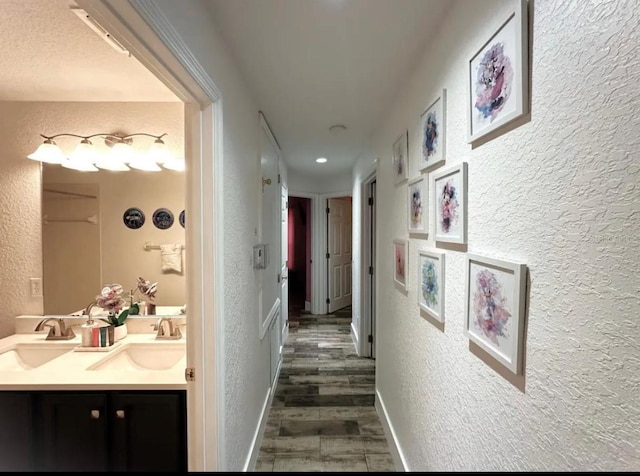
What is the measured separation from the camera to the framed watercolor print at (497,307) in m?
0.71

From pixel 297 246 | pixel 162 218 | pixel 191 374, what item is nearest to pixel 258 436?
pixel 191 374

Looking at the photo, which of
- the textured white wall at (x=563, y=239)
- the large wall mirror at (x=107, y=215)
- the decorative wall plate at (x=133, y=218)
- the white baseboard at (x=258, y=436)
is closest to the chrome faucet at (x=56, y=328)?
the large wall mirror at (x=107, y=215)

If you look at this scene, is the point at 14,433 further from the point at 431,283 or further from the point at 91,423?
the point at 431,283

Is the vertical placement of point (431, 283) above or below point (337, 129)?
below

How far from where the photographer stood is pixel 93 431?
4.12 ft

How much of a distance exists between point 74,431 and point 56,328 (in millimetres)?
776

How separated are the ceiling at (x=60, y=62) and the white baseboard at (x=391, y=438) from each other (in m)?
2.55

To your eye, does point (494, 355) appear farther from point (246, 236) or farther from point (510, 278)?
point (246, 236)

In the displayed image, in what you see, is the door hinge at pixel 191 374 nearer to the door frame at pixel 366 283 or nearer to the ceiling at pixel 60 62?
the ceiling at pixel 60 62

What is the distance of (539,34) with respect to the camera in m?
0.65

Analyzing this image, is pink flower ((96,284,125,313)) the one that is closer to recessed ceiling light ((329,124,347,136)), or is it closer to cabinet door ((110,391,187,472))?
cabinet door ((110,391,187,472))

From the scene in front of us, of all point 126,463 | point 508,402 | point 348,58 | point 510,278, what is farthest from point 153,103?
point 508,402

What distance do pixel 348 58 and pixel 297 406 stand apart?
2.54 meters

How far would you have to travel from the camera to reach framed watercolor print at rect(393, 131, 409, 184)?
5.22ft
